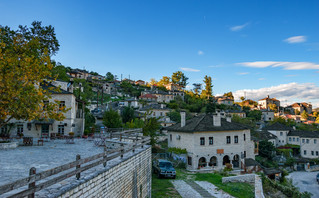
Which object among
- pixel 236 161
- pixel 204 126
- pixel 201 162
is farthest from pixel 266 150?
pixel 201 162

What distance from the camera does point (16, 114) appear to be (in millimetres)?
14102

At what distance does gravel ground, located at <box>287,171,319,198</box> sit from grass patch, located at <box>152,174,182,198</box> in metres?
25.5

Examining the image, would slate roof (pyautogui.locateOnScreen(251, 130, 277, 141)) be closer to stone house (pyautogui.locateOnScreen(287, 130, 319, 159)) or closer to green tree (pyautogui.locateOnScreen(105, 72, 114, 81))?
stone house (pyautogui.locateOnScreen(287, 130, 319, 159))

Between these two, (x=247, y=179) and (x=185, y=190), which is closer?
(x=185, y=190)

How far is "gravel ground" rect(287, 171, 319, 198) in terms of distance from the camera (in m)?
35.1

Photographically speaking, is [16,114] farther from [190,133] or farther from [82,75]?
[82,75]

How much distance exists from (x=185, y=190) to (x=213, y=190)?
2.34 m

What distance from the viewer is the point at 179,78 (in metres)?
121

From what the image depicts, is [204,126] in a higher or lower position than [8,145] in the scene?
higher

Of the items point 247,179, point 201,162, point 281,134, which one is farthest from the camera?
point 281,134

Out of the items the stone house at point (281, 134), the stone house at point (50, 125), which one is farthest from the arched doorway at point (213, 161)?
the stone house at point (281, 134)

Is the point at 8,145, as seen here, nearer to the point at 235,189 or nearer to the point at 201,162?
the point at 235,189

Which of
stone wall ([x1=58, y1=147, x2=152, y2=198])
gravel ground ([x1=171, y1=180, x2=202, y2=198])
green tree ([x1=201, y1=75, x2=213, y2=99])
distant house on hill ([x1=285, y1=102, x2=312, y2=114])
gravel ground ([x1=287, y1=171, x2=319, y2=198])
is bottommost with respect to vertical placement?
gravel ground ([x1=287, y1=171, x2=319, y2=198])

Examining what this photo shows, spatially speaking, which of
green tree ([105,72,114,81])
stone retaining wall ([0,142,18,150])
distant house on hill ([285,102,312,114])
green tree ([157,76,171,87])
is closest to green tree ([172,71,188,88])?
green tree ([157,76,171,87])
